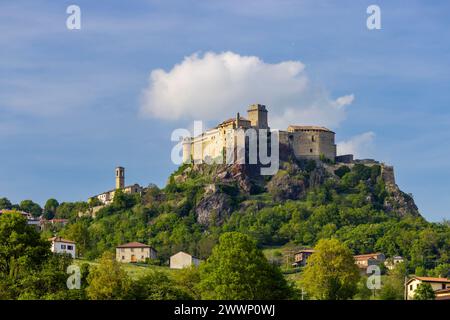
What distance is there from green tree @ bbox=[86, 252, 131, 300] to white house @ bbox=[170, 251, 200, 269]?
59.2 meters

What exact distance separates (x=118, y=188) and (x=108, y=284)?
123 m

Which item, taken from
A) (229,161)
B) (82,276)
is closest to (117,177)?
(229,161)

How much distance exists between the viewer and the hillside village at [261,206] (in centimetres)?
14362

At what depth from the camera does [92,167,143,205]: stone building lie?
182125mm

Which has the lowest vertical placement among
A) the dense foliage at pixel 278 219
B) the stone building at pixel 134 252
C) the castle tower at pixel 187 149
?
the stone building at pixel 134 252

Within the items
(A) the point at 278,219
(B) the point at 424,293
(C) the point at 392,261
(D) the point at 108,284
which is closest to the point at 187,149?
(A) the point at 278,219

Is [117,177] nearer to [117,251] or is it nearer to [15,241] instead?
[117,251]

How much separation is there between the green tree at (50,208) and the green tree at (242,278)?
123 metres

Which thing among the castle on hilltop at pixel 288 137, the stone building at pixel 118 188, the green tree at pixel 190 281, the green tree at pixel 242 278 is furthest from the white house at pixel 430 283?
the stone building at pixel 118 188

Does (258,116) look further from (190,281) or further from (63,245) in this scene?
(190,281)

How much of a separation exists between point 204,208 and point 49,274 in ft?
319

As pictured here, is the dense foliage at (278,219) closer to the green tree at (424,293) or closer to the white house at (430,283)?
the white house at (430,283)

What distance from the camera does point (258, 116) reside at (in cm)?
16700
